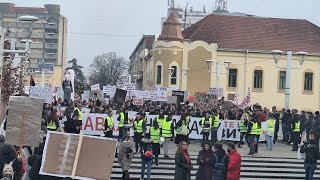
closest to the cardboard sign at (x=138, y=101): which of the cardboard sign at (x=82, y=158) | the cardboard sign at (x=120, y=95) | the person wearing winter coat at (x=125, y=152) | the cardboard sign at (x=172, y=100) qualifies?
the cardboard sign at (x=120, y=95)

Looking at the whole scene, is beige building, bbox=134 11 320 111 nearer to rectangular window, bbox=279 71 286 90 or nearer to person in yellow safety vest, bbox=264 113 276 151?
rectangular window, bbox=279 71 286 90

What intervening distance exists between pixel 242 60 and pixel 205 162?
177 ft

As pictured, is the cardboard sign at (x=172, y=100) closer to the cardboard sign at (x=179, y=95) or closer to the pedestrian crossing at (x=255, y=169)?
the cardboard sign at (x=179, y=95)

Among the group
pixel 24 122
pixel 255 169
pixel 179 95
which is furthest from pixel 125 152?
pixel 179 95

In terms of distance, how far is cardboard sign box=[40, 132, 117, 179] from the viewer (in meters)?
11.9

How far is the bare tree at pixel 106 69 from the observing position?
11044 centimetres

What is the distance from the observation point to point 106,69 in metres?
114

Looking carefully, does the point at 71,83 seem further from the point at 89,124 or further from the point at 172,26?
the point at 172,26

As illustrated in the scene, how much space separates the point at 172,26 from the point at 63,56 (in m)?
86.0

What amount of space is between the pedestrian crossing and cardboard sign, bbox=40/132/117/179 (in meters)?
11.5

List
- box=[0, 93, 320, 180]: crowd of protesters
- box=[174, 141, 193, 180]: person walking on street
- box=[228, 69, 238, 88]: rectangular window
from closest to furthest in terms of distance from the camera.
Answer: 1. box=[0, 93, 320, 180]: crowd of protesters
2. box=[174, 141, 193, 180]: person walking on street
3. box=[228, 69, 238, 88]: rectangular window

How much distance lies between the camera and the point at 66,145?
477 inches

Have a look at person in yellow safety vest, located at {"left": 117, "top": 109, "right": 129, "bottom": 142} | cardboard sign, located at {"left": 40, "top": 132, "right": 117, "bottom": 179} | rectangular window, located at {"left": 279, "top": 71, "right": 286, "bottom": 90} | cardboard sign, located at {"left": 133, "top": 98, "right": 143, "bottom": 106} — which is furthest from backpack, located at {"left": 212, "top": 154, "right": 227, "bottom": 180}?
rectangular window, located at {"left": 279, "top": 71, "right": 286, "bottom": 90}

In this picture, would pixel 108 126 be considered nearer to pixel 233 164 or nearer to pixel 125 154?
pixel 125 154
